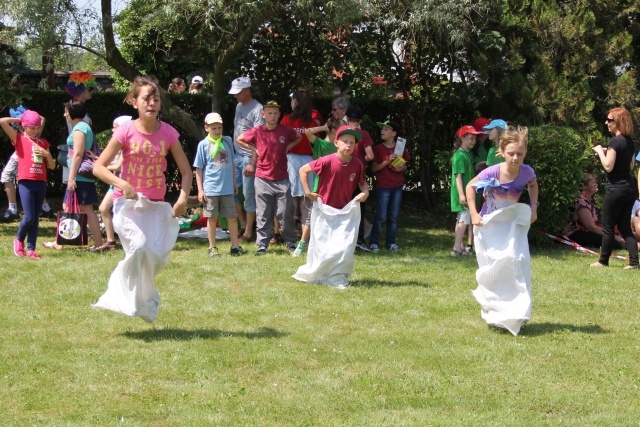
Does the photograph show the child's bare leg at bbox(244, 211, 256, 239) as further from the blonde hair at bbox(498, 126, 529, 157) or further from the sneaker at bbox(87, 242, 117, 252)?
the blonde hair at bbox(498, 126, 529, 157)

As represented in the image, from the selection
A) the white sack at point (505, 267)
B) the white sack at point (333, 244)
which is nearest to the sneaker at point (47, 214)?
the white sack at point (333, 244)

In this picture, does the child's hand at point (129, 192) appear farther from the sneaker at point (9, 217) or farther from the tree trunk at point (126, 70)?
the sneaker at point (9, 217)

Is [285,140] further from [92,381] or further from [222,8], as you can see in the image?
[92,381]

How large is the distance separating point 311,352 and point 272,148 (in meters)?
4.92

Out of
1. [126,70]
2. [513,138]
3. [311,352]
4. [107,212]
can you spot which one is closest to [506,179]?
[513,138]

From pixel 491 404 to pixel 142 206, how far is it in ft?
10.0

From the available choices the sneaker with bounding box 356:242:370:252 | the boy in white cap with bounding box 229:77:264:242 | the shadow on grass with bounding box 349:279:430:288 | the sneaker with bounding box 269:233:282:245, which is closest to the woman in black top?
the shadow on grass with bounding box 349:279:430:288

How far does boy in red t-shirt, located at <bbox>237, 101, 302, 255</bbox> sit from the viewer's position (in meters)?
11.3

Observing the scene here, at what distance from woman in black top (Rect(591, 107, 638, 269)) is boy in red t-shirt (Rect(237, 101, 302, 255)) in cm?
373

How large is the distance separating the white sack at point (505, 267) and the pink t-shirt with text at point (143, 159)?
8.64ft

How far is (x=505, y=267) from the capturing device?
7.35 m

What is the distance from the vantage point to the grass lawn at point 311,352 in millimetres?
5527

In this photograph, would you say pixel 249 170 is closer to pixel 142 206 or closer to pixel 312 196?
pixel 312 196

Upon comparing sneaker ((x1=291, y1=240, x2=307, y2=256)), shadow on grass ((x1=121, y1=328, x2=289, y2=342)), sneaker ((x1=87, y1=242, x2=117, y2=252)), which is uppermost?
sneaker ((x1=291, y1=240, x2=307, y2=256))
